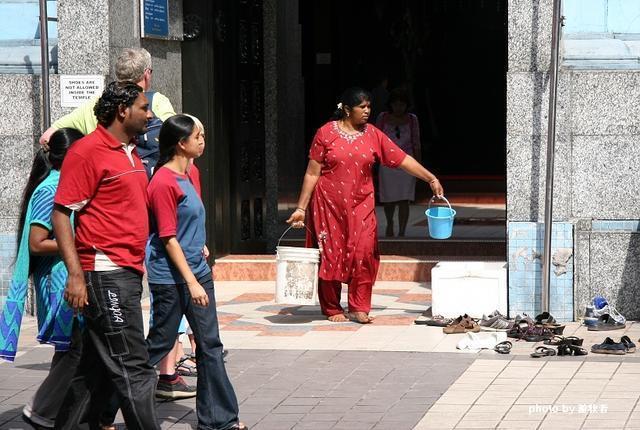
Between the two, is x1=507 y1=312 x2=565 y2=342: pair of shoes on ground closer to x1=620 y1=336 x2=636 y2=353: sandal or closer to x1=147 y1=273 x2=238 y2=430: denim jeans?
Answer: x1=620 y1=336 x2=636 y2=353: sandal

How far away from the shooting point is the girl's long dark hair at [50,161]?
283 inches

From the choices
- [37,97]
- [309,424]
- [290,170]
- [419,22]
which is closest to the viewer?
[309,424]

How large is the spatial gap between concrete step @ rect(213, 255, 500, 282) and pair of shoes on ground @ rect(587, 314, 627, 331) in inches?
110

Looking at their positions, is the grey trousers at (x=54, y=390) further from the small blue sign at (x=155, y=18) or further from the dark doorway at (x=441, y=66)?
the dark doorway at (x=441, y=66)

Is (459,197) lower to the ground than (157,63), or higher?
lower

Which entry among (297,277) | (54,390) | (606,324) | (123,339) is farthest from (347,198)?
(123,339)

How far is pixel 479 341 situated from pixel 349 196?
68.6 inches

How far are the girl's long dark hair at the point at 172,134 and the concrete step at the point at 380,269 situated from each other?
587 cm

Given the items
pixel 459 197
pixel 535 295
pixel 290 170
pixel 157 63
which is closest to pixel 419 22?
pixel 459 197

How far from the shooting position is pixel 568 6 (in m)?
11.2

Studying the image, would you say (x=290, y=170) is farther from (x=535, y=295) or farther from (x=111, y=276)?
(x=111, y=276)

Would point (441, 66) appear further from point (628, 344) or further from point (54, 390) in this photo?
point (54, 390)

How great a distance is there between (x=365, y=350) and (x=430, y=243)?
14.1 ft

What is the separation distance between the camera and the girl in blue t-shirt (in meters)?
7.15
